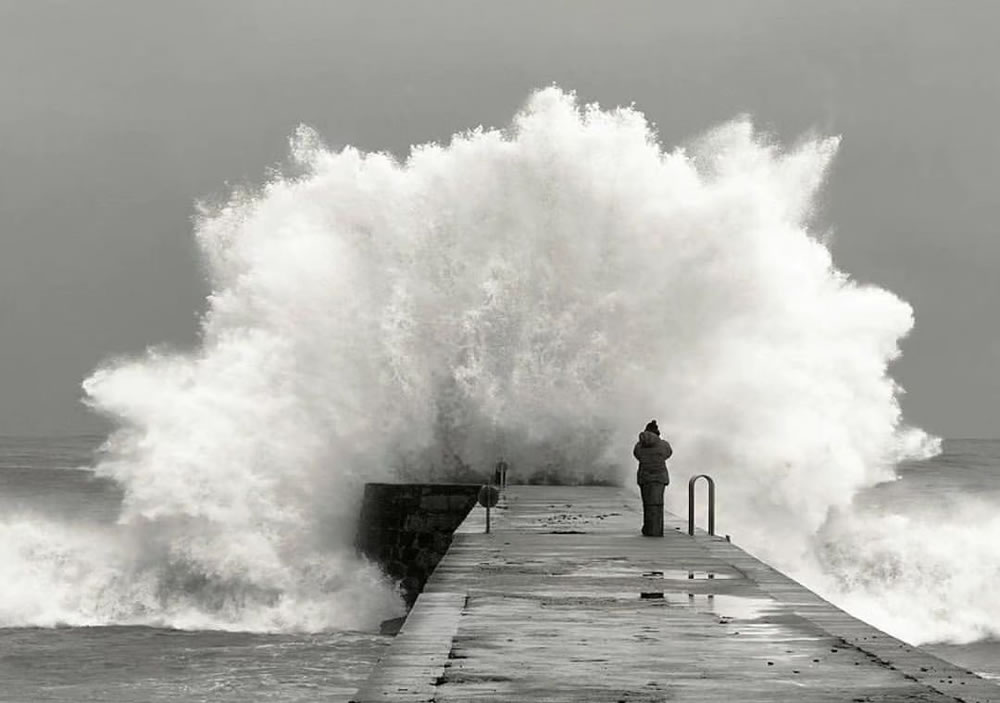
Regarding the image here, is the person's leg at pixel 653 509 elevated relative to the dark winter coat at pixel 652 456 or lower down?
lower down

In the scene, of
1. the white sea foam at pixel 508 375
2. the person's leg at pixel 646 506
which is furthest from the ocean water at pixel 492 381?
the person's leg at pixel 646 506

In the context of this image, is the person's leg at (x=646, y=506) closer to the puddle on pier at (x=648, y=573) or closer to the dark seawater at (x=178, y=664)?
the puddle on pier at (x=648, y=573)

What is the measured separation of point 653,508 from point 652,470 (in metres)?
0.55

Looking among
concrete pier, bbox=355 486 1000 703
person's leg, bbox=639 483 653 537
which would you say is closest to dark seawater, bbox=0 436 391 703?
person's leg, bbox=639 483 653 537

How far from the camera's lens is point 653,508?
1652cm

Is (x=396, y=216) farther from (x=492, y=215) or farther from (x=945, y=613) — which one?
(x=945, y=613)

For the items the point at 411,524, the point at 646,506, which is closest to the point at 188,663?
the point at 411,524

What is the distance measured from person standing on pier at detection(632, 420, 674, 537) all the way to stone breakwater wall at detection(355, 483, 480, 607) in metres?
6.08

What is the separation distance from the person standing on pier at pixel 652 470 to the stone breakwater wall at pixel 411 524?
239 inches

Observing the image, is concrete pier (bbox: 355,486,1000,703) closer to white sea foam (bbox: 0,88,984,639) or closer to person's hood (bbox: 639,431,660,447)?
person's hood (bbox: 639,431,660,447)

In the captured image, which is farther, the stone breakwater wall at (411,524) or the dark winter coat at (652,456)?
the stone breakwater wall at (411,524)

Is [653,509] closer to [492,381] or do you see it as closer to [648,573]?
[648,573]

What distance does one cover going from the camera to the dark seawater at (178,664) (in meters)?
20.5

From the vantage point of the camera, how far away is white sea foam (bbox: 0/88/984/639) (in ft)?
88.0
